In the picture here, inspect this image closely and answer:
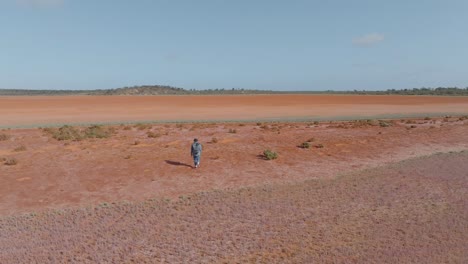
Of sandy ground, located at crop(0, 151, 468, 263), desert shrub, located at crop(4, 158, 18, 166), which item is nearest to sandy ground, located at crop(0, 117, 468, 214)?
desert shrub, located at crop(4, 158, 18, 166)

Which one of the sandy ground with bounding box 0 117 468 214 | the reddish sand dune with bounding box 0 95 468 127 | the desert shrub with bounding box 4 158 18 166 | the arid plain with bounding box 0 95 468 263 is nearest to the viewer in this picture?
the arid plain with bounding box 0 95 468 263

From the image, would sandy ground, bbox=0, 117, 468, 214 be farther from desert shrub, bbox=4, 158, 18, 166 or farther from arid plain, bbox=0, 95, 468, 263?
desert shrub, bbox=4, 158, 18, 166

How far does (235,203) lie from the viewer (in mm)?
13070

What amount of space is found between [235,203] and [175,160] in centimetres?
901

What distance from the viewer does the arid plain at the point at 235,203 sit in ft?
30.0

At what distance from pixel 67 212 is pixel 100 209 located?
1004 mm

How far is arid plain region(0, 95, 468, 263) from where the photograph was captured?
30.0 feet

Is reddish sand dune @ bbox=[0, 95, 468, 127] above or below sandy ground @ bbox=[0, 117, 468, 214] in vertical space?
above

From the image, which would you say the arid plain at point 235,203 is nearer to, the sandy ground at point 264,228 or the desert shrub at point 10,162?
the sandy ground at point 264,228

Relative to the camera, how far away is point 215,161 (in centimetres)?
2111

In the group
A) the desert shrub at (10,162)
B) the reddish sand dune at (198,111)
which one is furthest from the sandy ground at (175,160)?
the reddish sand dune at (198,111)

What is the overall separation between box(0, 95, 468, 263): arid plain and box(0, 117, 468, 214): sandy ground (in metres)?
0.09

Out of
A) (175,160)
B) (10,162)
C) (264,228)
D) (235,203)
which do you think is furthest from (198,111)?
(264,228)

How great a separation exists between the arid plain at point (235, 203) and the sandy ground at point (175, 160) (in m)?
0.09
